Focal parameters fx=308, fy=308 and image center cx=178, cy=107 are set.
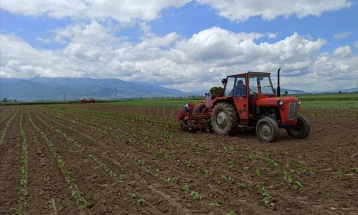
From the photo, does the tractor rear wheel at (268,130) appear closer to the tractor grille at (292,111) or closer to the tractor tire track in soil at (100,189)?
the tractor grille at (292,111)

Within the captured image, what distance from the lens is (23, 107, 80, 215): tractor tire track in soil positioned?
464 centimetres

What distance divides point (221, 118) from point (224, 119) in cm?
17

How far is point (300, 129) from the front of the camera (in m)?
10.3

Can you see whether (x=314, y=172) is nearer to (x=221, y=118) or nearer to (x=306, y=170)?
(x=306, y=170)

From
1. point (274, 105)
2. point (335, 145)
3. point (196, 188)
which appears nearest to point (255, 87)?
point (274, 105)

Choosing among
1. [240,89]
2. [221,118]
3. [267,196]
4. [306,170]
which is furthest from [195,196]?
[221,118]

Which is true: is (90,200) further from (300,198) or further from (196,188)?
(300,198)

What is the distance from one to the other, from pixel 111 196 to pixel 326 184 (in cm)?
370

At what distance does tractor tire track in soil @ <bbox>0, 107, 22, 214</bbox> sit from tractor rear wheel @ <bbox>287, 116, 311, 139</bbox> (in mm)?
8306

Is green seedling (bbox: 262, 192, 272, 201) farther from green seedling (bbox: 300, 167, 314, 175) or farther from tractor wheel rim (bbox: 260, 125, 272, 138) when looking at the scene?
tractor wheel rim (bbox: 260, 125, 272, 138)

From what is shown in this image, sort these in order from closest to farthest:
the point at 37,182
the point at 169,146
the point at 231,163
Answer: the point at 37,182 → the point at 231,163 → the point at 169,146

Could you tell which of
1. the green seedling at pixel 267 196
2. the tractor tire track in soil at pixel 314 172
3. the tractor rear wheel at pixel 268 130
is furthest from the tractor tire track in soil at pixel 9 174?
the tractor rear wheel at pixel 268 130

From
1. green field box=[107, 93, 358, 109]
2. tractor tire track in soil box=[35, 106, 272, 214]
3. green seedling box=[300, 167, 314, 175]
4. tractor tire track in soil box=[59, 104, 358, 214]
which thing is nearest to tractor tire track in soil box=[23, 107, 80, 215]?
tractor tire track in soil box=[35, 106, 272, 214]

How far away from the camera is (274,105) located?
9.64 metres
